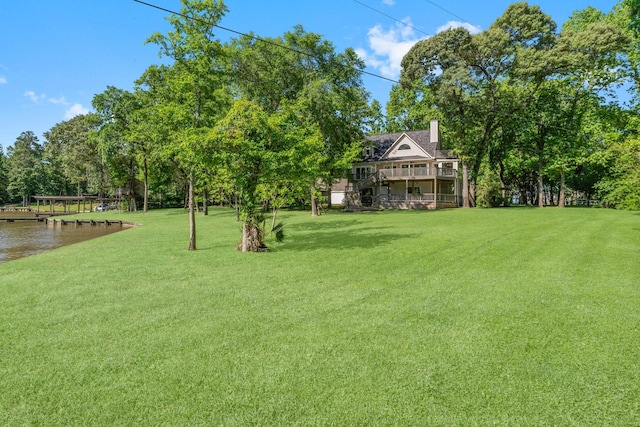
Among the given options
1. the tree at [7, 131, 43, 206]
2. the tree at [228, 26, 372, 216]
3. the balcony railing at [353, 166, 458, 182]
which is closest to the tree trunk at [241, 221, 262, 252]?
the tree at [228, 26, 372, 216]

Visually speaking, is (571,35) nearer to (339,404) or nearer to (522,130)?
(522,130)

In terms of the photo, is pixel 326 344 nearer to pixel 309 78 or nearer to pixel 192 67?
pixel 192 67

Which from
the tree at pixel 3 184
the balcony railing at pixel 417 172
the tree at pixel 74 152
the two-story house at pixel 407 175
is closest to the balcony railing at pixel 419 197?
the two-story house at pixel 407 175

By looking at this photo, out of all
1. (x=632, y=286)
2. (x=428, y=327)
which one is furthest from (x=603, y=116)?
(x=428, y=327)

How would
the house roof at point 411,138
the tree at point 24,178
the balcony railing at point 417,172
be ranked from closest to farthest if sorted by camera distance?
the balcony railing at point 417,172, the house roof at point 411,138, the tree at point 24,178

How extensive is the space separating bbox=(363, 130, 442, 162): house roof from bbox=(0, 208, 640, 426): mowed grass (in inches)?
1099

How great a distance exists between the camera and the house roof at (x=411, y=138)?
3544 centimetres

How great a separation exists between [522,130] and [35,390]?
131ft

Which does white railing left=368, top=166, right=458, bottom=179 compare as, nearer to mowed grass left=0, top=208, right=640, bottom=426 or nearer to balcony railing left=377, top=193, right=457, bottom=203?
balcony railing left=377, top=193, right=457, bottom=203

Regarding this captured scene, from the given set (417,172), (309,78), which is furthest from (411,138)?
(309,78)

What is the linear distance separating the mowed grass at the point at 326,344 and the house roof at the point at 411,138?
91.6ft

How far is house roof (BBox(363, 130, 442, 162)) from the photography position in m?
35.4

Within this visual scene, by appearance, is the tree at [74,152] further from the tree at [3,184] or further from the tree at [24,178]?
the tree at [3,184]

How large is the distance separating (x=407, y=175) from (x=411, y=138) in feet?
14.8
